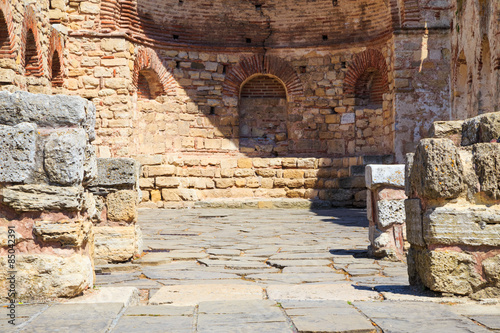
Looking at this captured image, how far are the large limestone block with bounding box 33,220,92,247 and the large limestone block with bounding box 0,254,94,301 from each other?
0.32ft

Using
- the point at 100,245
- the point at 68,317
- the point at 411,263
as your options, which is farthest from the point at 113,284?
the point at 411,263

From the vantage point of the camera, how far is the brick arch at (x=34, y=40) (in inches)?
370

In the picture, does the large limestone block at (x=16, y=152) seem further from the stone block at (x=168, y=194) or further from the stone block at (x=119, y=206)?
the stone block at (x=168, y=194)

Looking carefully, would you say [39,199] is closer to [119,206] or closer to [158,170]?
[119,206]

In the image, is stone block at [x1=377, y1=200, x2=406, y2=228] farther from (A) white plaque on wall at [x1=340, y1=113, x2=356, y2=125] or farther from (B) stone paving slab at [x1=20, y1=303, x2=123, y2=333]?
(A) white plaque on wall at [x1=340, y1=113, x2=356, y2=125]

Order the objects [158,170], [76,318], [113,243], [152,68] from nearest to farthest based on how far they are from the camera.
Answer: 1. [76,318]
2. [113,243]
3. [158,170]
4. [152,68]

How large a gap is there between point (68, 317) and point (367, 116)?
37.8 feet

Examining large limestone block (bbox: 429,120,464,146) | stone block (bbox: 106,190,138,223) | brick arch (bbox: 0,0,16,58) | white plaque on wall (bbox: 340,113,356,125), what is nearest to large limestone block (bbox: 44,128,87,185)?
stone block (bbox: 106,190,138,223)

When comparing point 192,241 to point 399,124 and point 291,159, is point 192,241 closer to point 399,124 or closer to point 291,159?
point 291,159

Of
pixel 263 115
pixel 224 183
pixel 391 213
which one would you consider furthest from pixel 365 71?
pixel 391 213

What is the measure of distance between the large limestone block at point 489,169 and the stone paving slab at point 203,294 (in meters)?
1.53

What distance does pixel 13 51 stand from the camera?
29.1 feet

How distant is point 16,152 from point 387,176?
3.49 m

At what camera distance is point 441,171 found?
326 cm
